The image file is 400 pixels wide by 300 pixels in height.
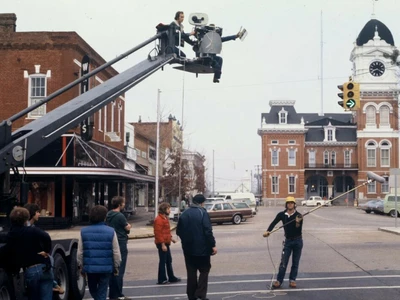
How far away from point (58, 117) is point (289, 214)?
488 centimetres

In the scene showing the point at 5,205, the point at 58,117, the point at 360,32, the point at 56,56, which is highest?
the point at 360,32

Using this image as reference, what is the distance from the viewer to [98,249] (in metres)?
9.03

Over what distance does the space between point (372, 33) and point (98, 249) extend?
89.5 metres

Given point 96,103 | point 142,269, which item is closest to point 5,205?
point 96,103

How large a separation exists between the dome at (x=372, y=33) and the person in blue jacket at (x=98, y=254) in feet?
291

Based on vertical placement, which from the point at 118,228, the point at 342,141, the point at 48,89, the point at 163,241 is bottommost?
the point at 163,241

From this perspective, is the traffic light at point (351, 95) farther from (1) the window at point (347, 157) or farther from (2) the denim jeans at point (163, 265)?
(1) the window at point (347, 157)

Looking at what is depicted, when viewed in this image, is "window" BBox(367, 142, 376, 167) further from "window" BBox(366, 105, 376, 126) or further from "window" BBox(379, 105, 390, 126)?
"window" BBox(379, 105, 390, 126)

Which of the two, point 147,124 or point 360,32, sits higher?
point 360,32

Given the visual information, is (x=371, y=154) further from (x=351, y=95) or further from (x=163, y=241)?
(x=163, y=241)

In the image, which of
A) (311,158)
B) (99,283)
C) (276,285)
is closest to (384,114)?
(311,158)

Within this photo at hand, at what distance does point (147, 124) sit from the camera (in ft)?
289

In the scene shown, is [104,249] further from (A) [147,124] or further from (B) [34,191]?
(A) [147,124]

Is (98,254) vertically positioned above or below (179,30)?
below
